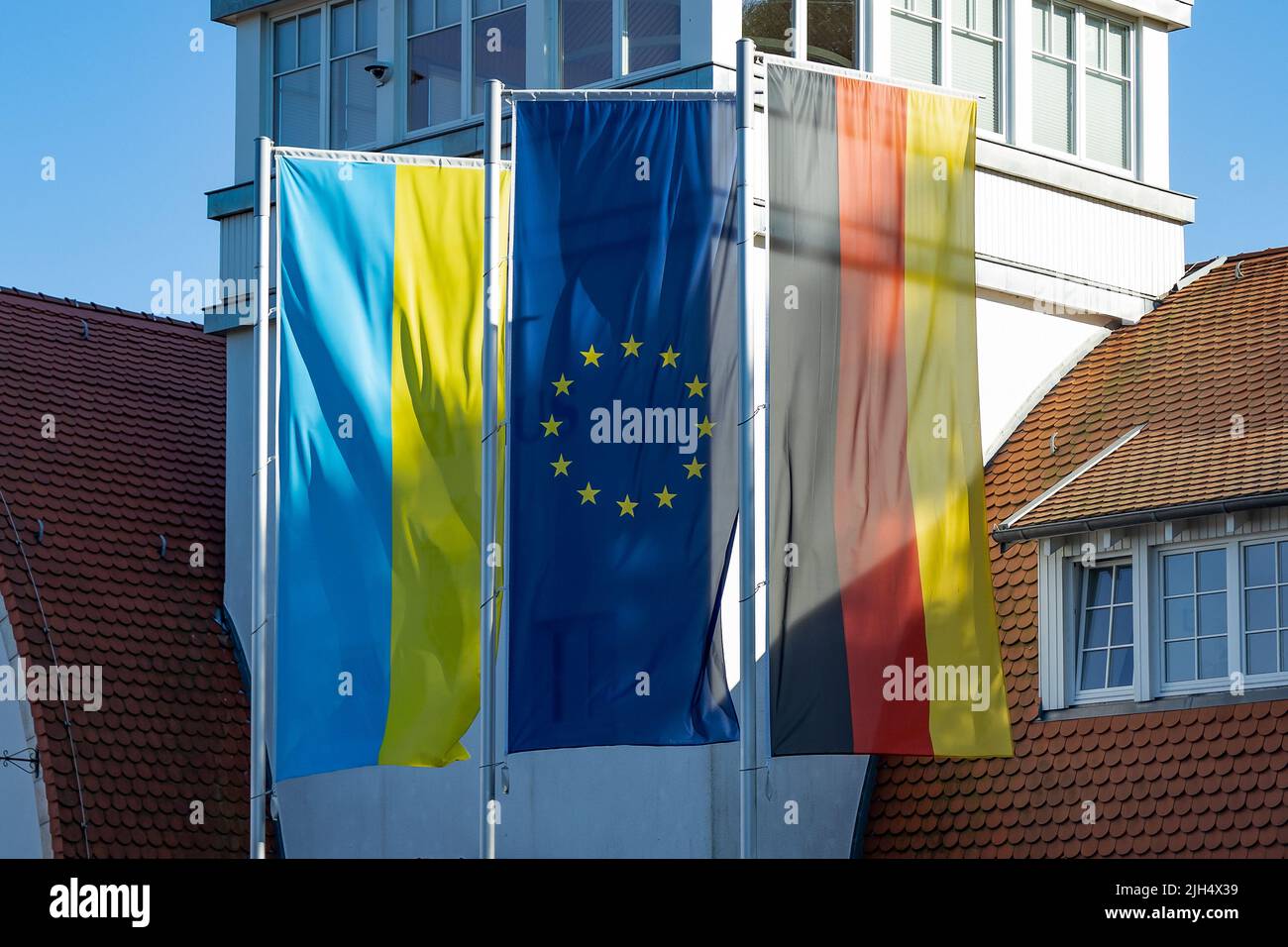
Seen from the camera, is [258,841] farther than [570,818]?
No

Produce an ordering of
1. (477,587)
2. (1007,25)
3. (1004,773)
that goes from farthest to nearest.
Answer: (1007,25)
(1004,773)
(477,587)

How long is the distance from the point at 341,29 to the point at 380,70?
1015 millimetres

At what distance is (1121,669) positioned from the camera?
738 inches

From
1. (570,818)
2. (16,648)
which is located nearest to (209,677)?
(16,648)

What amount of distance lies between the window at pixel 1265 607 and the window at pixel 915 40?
5.76 metres

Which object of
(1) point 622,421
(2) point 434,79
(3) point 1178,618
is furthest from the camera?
(2) point 434,79

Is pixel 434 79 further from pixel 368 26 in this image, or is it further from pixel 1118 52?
pixel 1118 52

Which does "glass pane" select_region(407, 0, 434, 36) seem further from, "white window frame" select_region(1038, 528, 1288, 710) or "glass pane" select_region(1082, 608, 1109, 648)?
"glass pane" select_region(1082, 608, 1109, 648)

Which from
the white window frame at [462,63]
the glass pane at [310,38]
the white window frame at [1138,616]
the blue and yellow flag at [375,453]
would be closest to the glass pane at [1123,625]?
the white window frame at [1138,616]

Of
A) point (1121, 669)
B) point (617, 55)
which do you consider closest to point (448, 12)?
point (617, 55)

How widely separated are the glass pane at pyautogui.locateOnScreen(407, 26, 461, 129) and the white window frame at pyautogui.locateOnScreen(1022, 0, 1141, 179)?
577cm

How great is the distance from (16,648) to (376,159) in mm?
6340
